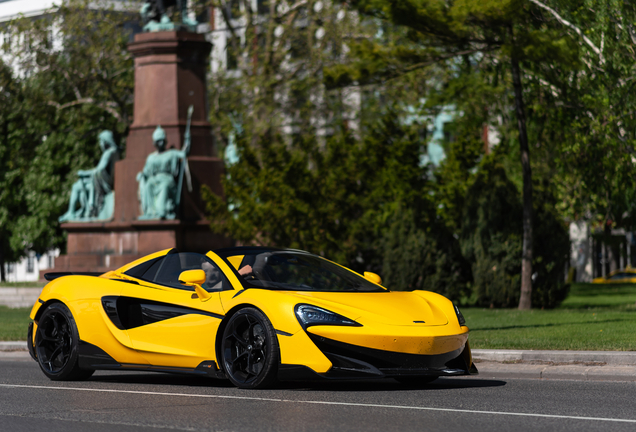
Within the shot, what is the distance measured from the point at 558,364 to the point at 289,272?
3.22 m

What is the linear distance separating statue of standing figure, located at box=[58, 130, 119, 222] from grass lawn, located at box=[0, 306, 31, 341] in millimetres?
3070

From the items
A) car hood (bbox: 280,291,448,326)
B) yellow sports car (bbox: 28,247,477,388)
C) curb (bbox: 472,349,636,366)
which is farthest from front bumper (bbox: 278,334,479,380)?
curb (bbox: 472,349,636,366)

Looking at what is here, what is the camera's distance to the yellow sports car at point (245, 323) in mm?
8055

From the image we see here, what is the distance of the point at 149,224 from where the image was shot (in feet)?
79.5

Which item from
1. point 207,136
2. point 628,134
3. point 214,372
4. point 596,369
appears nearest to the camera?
point 214,372

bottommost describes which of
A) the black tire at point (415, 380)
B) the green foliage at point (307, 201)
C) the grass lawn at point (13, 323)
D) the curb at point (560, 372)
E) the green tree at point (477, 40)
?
the grass lawn at point (13, 323)

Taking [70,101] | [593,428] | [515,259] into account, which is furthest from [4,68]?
[593,428]

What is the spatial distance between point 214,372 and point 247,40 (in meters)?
28.0

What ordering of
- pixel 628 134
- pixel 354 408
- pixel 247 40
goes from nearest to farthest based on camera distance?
pixel 354 408 < pixel 628 134 < pixel 247 40

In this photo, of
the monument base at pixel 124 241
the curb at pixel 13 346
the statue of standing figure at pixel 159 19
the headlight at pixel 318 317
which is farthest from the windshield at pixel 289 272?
the statue of standing figure at pixel 159 19

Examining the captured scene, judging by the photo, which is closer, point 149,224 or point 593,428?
point 593,428

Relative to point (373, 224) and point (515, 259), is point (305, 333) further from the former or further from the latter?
point (373, 224)

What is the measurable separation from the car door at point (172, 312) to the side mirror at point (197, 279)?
43mm

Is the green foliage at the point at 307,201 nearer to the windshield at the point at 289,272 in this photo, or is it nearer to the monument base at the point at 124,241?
the monument base at the point at 124,241
